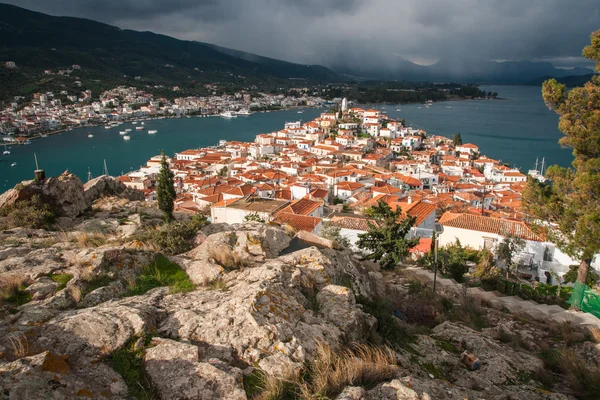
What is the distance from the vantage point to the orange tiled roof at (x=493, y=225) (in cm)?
1712

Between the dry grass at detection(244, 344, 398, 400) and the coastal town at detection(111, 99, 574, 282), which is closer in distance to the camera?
the dry grass at detection(244, 344, 398, 400)

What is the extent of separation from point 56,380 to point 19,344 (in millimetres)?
676

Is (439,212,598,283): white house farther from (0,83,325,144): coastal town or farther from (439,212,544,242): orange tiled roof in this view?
(0,83,325,144): coastal town

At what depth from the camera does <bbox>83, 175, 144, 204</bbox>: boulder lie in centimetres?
1252

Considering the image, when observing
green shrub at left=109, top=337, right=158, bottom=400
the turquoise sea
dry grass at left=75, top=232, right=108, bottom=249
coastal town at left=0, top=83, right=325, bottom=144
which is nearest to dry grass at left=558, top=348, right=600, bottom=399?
green shrub at left=109, top=337, right=158, bottom=400

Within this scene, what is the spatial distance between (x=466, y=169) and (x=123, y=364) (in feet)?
202

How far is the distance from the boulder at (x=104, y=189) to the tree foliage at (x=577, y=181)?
43.3ft

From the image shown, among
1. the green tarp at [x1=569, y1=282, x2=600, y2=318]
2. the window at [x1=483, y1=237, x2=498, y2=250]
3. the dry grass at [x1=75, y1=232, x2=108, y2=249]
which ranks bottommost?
the window at [x1=483, y1=237, x2=498, y2=250]

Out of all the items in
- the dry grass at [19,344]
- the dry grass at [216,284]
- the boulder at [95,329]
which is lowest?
the dry grass at [216,284]

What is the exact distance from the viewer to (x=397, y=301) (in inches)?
275

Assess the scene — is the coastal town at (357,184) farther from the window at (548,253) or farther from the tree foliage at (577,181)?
the tree foliage at (577,181)

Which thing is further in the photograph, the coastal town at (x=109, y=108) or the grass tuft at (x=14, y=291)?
the coastal town at (x=109, y=108)

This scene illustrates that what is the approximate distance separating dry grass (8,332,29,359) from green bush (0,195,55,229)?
640cm

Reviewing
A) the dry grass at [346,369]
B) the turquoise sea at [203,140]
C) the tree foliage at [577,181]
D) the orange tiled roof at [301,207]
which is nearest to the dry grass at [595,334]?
the tree foliage at [577,181]
